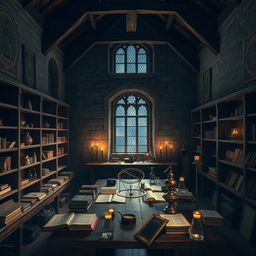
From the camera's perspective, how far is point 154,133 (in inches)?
Answer: 255

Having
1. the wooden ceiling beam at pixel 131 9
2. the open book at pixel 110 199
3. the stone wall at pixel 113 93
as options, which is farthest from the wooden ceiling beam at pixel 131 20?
the open book at pixel 110 199

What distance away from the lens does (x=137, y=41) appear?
5.94 m

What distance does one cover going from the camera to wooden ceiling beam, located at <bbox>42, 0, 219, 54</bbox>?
461 centimetres

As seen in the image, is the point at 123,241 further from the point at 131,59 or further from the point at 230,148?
the point at 131,59

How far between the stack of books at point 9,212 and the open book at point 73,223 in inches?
42.6

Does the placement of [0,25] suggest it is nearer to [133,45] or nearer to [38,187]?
[38,187]

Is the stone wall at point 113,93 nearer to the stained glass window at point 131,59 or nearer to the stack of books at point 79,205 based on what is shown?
the stained glass window at point 131,59

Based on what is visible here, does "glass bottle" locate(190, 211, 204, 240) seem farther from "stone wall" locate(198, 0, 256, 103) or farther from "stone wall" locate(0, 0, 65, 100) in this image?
"stone wall" locate(0, 0, 65, 100)

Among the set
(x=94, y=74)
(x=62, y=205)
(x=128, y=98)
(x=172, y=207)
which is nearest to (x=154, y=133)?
(x=128, y=98)

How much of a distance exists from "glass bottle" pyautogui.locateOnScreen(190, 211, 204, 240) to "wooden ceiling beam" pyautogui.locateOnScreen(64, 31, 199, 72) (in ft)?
16.7

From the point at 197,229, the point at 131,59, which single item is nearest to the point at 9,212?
the point at 197,229

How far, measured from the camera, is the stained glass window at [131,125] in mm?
6723

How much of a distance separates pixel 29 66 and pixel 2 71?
0.98 m

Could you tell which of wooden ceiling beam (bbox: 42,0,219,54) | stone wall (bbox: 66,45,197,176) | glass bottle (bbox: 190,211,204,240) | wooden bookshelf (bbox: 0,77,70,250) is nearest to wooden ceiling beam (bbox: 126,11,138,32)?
wooden ceiling beam (bbox: 42,0,219,54)
